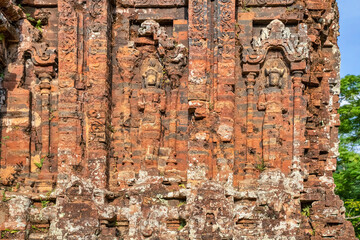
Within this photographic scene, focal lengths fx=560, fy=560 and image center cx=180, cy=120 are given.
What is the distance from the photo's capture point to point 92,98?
12.6 meters

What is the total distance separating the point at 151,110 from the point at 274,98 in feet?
9.31

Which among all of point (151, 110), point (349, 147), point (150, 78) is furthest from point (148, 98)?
point (349, 147)

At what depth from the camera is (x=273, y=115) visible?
12844 mm

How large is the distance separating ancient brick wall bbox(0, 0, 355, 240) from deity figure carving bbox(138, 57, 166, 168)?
27 millimetres

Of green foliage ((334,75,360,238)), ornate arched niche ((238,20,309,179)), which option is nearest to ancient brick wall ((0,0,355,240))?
ornate arched niche ((238,20,309,179))

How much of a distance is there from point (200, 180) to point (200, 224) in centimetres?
97

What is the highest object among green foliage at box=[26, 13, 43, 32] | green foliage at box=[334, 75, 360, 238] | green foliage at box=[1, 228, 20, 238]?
green foliage at box=[26, 13, 43, 32]

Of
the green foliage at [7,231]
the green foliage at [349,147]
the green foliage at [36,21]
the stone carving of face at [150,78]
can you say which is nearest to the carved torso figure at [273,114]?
the stone carving of face at [150,78]

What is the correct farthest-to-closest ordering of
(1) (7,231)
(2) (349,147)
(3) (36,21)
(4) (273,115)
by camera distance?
(2) (349,147), (3) (36,21), (4) (273,115), (1) (7,231)

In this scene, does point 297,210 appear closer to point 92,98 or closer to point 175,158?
point 175,158

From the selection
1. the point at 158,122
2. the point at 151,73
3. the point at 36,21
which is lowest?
the point at 158,122

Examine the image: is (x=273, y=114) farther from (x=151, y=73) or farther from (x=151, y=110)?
(x=151, y=73)

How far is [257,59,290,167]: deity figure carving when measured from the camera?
1266 cm

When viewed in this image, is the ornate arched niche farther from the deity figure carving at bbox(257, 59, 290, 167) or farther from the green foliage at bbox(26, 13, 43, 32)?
the green foliage at bbox(26, 13, 43, 32)
